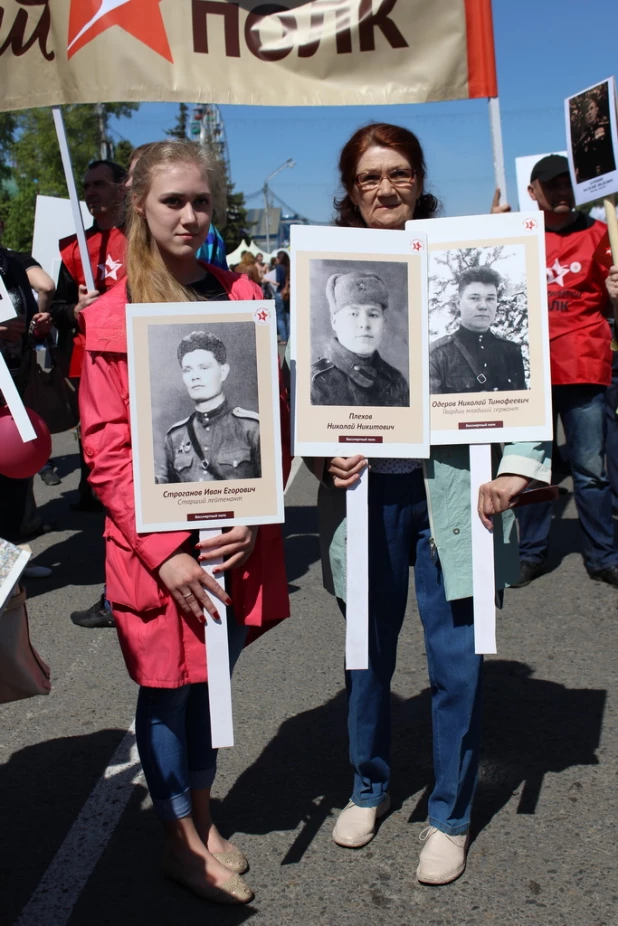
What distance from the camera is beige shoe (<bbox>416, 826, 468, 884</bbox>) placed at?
9.14 feet

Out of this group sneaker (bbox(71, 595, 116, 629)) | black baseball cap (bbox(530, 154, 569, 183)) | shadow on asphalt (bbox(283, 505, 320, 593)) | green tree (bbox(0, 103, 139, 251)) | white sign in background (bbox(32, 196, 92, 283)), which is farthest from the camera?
green tree (bbox(0, 103, 139, 251))

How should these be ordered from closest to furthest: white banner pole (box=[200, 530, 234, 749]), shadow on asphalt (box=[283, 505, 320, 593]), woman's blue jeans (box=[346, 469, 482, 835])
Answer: white banner pole (box=[200, 530, 234, 749]) < woman's blue jeans (box=[346, 469, 482, 835]) < shadow on asphalt (box=[283, 505, 320, 593])

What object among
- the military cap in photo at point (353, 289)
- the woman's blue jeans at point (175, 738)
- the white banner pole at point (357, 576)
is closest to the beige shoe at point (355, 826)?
the woman's blue jeans at point (175, 738)

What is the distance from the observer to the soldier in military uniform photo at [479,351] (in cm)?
260

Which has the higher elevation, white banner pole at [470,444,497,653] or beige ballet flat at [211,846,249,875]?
white banner pole at [470,444,497,653]

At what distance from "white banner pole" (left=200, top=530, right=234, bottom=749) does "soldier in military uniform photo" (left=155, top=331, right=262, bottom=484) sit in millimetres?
247

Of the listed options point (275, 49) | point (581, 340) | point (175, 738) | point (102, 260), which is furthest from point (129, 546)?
point (581, 340)

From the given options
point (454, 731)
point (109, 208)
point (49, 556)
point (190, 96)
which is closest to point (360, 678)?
point (454, 731)

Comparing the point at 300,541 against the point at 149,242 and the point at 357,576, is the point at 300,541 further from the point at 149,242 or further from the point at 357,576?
the point at 149,242

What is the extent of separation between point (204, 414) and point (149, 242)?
1.60 ft

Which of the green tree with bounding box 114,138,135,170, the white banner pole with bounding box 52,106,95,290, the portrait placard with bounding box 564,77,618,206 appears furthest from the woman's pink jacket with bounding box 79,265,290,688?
the green tree with bounding box 114,138,135,170

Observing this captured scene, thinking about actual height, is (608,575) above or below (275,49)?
below

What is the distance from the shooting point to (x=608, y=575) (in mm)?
5426

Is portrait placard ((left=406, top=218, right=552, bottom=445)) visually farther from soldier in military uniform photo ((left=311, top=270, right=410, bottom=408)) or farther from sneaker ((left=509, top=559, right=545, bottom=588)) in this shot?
sneaker ((left=509, top=559, right=545, bottom=588))
